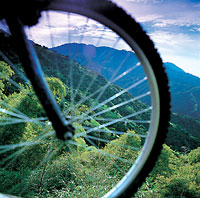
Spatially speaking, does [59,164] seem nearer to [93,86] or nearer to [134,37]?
[134,37]

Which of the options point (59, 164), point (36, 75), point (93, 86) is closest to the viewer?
point (36, 75)

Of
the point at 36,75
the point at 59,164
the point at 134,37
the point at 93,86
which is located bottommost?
the point at 93,86

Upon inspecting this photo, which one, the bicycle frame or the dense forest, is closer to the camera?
the bicycle frame

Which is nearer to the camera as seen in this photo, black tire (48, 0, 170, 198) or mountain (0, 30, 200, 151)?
black tire (48, 0, 170, 198)

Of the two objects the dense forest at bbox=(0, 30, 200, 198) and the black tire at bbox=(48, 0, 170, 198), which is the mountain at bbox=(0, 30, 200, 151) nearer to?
the dense forest at bbox=(0, 30, 200, 198)

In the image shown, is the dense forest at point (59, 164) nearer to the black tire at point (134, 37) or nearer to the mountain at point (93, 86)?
the mountain at point (93, 86)

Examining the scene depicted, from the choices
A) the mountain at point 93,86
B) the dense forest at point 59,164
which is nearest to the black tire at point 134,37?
the dense forest at point 59,164

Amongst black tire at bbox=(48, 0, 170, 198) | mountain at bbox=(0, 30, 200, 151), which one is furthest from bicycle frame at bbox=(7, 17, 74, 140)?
black tire at bbox=(48, 0, 170, 198)

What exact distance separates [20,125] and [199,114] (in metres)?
123

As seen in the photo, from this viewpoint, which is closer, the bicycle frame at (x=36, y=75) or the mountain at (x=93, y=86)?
the bicycle frame at (x=36, y=75)

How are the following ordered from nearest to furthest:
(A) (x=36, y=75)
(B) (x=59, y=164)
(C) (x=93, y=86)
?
(A) (x=36, y=75) → (B) (x=59, y=164) → (C) (x=93, y=86)

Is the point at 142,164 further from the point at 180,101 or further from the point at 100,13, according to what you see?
the point at 180,101

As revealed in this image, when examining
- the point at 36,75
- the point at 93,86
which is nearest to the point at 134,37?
the point at 36,75

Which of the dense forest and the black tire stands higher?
the black tire
